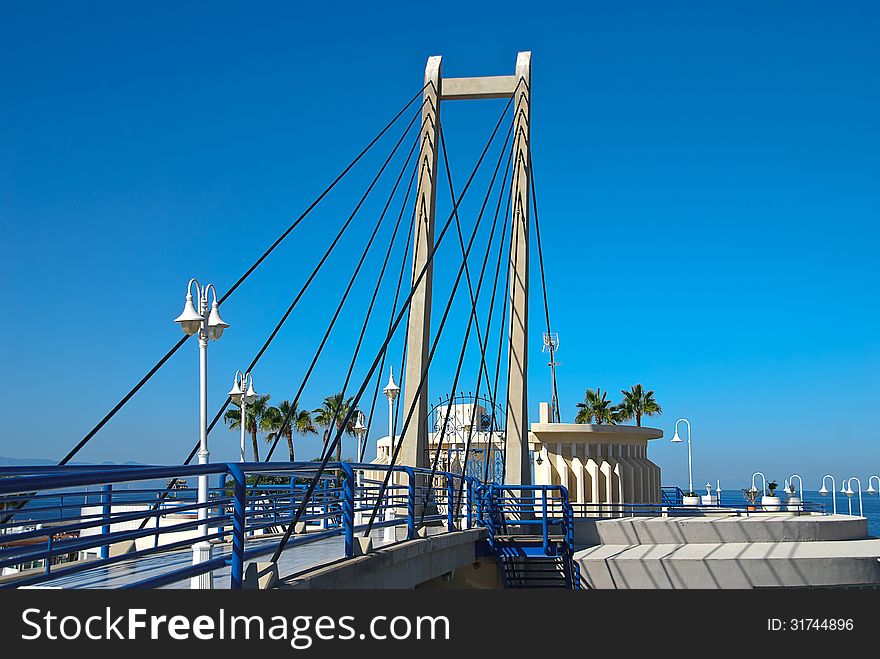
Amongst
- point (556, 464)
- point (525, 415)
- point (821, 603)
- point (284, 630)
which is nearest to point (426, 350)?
point (525, 415)

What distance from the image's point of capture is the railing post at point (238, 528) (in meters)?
8.55

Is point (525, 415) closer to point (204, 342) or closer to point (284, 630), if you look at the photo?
point (204, 342)

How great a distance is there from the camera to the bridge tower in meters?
21.6

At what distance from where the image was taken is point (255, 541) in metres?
14.1

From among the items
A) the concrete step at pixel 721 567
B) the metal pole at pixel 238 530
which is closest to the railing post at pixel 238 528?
the metal pole at pixel 238 530

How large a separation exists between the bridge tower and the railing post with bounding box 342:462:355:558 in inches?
325

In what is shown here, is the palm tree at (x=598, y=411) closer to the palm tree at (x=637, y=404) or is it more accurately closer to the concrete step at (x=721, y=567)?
the palm tree at (x=637, y=404)

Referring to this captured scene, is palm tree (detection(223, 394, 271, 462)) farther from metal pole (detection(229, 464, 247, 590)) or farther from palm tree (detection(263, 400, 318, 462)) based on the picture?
metal pole (detection(229, 464, 247, 590))

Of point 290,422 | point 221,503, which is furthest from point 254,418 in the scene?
point 221,503

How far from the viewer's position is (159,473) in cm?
812

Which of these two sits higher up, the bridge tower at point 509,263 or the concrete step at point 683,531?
the bridge tower at point 509,263

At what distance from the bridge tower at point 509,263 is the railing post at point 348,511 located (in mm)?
8255

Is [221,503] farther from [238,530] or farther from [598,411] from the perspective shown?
[598,411]

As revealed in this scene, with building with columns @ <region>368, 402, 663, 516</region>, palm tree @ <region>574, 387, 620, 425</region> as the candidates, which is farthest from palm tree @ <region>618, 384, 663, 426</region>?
building with columns @ <region>368, 402, 663, 516</region>
